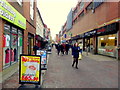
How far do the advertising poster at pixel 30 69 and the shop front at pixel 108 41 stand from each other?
1163 cm

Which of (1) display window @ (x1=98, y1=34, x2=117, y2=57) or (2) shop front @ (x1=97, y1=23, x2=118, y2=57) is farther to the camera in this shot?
(1) display window @ (x1=98, y1=34, x2=117, y2=57)

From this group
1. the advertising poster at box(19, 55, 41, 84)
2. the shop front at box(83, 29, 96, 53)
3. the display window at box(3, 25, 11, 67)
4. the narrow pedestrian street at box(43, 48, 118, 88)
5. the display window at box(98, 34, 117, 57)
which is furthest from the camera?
the shop front at box(83, 29, 96, 53)

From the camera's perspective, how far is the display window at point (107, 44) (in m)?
14.8

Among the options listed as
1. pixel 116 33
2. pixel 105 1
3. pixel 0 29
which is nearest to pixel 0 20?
pixel 0 29


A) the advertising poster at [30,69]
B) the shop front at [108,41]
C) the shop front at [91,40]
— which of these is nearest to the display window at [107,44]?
the shop front at [108,41]

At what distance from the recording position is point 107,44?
16.7 meters

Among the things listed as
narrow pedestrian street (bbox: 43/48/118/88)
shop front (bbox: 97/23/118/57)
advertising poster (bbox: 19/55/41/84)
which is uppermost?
shop front (bbox: 97/23/118/57)

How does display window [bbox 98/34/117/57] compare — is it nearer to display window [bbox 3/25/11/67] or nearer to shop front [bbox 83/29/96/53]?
shop front [bbox 83/29/96/53]

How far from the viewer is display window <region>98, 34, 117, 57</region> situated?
14812 millimetres

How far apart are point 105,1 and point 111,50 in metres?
7.05

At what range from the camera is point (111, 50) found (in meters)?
15.5

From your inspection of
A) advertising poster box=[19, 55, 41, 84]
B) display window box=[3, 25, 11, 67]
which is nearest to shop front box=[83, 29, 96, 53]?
display window box=[3, 25, 11, 67]

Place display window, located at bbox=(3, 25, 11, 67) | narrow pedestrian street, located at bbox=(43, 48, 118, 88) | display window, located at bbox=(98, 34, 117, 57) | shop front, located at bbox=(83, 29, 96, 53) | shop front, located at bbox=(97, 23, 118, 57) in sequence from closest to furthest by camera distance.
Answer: narrow pedestrian street, located at bbox=(43, 48, 118, 88), display window, located at bbox=(3, 25, 11, 67), shop front, located at bbox=(97, 23, 118, 57), display window, located at bbox=(98, 34, 117, 57), shop front, located at bbox=(83, 29, 96, 53)

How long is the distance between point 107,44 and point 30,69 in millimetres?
14543
